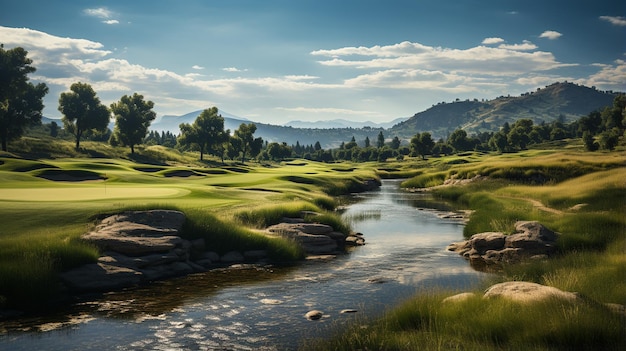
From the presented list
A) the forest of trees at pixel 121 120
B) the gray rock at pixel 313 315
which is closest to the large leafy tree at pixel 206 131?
the forest of trees at pixel 121 120

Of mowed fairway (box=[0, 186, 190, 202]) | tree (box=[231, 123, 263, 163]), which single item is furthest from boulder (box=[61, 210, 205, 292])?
tree (box=[231, 123, 263, 163])

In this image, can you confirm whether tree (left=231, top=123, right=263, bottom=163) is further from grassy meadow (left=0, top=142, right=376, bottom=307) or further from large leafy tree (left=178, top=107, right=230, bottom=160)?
grassy meadow (left=0, top=142, right=376, bottom=307)

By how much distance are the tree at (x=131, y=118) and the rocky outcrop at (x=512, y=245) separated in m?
103

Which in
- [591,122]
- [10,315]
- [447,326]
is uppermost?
[591,122]

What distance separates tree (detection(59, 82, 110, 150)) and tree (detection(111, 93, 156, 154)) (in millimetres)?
3714

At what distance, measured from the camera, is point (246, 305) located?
17.6 m

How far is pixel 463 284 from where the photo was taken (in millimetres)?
20188

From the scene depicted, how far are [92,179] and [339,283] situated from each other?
4464cm

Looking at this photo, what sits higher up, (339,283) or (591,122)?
(591,122)

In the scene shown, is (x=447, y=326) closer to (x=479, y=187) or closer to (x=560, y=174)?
(x=479, y=187)

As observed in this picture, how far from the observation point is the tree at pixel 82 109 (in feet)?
355

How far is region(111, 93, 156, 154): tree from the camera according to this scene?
113000 mm

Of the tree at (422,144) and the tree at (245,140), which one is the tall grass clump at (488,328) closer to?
the tree at (245,140)

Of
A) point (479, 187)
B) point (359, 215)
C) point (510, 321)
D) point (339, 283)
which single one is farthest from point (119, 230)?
point (479, 187)
